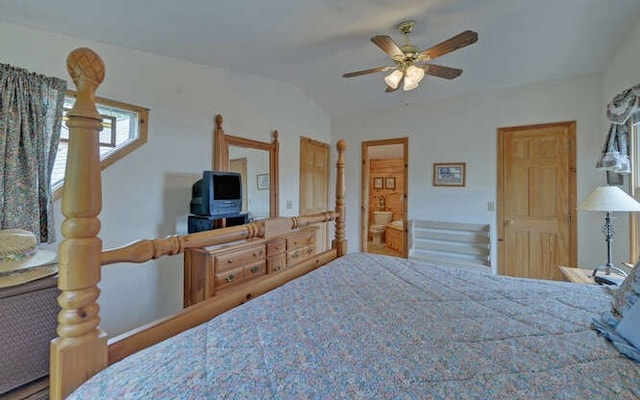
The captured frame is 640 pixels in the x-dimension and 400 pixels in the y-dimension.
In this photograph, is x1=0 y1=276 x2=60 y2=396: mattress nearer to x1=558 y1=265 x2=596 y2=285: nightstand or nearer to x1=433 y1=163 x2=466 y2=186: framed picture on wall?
x1=558 y1=265 x2=596 y2=285: nightstand

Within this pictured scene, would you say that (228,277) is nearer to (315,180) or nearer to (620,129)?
(315,180)

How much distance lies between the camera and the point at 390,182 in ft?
24.0

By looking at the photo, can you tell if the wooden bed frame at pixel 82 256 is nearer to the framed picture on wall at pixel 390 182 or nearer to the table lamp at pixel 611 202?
the table lamp at pixel 611 202

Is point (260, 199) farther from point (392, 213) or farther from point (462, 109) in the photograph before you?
point (392, 213)

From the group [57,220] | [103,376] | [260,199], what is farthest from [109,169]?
[103,376]

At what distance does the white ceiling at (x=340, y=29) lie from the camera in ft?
6.06

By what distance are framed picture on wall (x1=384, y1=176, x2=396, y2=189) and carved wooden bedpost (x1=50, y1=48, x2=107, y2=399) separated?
22.7 feet

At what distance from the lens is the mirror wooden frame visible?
289 centimetres

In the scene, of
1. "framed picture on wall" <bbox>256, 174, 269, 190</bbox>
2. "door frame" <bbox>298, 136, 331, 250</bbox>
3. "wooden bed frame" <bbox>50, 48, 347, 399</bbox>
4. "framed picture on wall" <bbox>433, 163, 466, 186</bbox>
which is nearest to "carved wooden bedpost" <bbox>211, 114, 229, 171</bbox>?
"framed picture on wall" <bbox>256, 174, 269, 190</bbox>

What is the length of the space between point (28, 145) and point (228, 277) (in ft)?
4.89

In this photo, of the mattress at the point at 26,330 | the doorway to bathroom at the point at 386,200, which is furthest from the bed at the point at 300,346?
the doorway to bathroom at the point at 386,200

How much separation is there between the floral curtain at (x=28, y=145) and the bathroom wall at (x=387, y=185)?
20.0 ft

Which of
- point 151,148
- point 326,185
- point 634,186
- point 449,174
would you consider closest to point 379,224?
point 326,185

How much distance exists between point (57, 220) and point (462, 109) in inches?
166
